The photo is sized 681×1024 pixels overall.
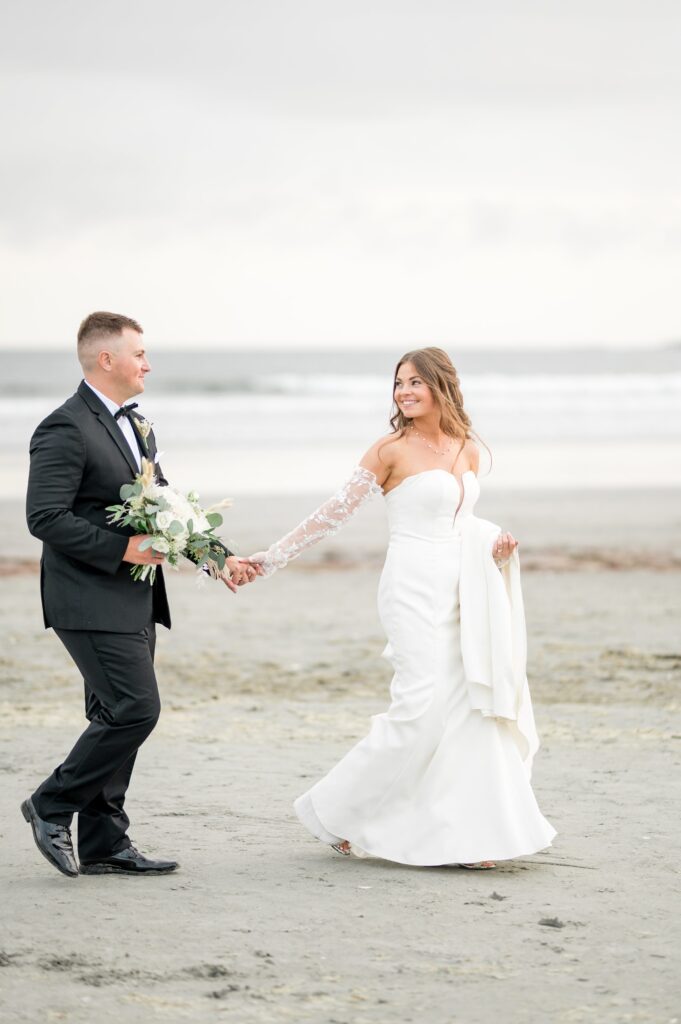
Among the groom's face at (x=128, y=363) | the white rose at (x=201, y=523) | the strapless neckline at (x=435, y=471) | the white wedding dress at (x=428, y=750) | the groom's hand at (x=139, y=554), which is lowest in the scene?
the white wedding dress at (x=428, y=750)

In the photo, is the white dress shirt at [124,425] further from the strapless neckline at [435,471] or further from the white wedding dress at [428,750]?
the strapless neckline at [435,471]

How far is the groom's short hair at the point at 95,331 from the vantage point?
5.04 metres

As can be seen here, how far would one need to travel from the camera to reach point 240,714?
8.34 metres

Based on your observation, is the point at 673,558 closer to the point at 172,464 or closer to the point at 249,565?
the point at 249,565

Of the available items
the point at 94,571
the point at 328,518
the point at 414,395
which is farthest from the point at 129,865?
the point at 414,395

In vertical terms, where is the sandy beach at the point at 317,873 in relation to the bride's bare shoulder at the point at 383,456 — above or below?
below

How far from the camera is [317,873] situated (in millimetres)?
5211

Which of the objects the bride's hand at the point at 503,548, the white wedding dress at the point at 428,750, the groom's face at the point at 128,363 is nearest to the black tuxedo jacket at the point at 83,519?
the groom's face at the point at 128,363

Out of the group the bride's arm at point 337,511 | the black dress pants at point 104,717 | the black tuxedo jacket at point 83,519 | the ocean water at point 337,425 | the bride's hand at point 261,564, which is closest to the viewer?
the black tuxedo jacket at point 83,519

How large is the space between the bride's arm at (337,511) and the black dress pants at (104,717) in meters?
0.87

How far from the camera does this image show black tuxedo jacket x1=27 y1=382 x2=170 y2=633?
4812 mm

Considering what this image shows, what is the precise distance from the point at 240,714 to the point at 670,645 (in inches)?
152

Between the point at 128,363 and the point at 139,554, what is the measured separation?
0.75 m

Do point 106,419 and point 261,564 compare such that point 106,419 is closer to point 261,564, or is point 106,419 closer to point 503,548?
point 261,564
